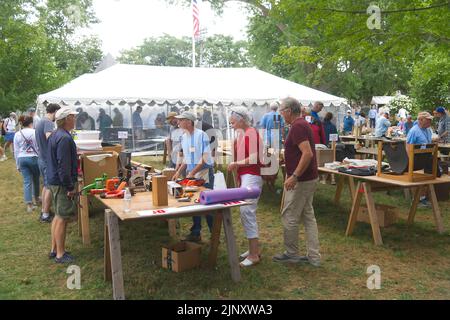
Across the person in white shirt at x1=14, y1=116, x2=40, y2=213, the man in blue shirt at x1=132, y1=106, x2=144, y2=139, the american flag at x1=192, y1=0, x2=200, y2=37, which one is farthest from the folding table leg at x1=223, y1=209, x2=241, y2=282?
the american flag at x1=192, y1=0, x2=200, y2=37

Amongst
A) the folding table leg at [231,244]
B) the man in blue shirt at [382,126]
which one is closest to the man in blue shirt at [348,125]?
the man in blue shirt at [382,126]

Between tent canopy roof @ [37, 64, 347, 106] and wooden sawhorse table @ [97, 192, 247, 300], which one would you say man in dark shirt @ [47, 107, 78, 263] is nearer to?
wooden sawhorse table @ [97, 192, 247, 300]

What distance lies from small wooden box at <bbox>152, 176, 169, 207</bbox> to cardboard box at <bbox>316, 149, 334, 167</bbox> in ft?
11.1

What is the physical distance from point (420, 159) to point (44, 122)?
4.96m

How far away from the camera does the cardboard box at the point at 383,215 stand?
6078 mm

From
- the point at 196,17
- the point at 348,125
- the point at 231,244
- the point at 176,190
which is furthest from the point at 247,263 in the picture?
the point at 196,17

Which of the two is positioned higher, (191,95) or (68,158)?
(191,95)

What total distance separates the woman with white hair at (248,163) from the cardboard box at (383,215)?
7.36 feet

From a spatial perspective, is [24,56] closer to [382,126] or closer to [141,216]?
[382,126]

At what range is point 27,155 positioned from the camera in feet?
23.1

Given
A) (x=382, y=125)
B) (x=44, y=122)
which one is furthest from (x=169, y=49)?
(x=44, y=122)

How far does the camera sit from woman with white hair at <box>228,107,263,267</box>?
446 centimetres
